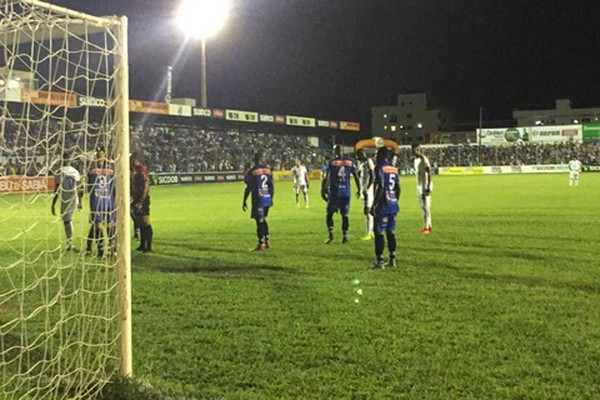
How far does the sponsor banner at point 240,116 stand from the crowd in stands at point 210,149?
3707 millimetres

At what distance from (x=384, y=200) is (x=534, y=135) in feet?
211

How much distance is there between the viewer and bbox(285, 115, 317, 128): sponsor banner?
55719mm

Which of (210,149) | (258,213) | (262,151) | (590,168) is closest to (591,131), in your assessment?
(590,168)

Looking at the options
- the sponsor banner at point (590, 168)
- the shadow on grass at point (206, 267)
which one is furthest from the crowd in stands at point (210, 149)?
the shadow on grass at point (206, 267)

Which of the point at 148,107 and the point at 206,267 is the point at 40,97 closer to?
the point at 206,267

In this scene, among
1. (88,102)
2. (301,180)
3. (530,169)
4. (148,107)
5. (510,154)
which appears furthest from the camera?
(510,154)

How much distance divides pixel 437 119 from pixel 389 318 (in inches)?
3685

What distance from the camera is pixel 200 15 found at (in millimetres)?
33375

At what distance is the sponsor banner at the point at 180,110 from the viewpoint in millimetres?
44000

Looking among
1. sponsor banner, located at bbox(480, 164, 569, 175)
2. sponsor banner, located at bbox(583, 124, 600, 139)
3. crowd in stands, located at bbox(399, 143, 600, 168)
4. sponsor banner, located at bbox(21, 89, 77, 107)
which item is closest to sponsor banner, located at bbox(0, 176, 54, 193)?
sponsor banner, located at bbox(21, 89, 77, 107)

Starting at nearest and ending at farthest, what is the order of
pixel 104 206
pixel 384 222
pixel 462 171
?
pixel 104 206 < pixel 384 222 < pixel 462 171

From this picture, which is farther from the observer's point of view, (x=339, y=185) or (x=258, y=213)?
(x=339, y=185)

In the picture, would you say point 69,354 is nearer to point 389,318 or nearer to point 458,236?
point 389,318

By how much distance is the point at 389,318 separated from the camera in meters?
6.23
